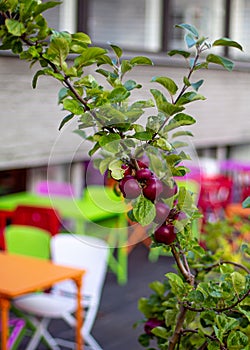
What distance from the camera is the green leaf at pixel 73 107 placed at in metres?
1.44

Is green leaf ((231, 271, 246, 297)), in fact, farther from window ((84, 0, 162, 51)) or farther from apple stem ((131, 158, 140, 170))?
window ((84, 0, 162, 51))

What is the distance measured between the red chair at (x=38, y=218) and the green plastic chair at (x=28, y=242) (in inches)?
41.0

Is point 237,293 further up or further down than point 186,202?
further down

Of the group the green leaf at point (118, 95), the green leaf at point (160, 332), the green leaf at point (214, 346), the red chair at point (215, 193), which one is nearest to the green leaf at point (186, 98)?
→ the green leaf at point (118, 95)

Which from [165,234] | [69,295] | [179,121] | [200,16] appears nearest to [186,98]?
[179,121]

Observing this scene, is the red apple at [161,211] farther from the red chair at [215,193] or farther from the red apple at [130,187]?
the red chair at [215,193]

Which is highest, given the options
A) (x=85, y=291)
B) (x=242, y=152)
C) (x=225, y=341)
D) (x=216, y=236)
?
(x=225, y=341)

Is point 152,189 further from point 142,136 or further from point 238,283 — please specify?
point 238,283

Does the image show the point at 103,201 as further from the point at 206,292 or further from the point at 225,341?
the point at 225,341

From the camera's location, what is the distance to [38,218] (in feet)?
22.0

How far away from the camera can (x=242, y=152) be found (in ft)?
41.3

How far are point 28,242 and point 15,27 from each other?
4.05 metres

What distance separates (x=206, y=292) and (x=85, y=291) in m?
3.63

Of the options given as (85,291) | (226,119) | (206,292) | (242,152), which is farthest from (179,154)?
(242,152)
